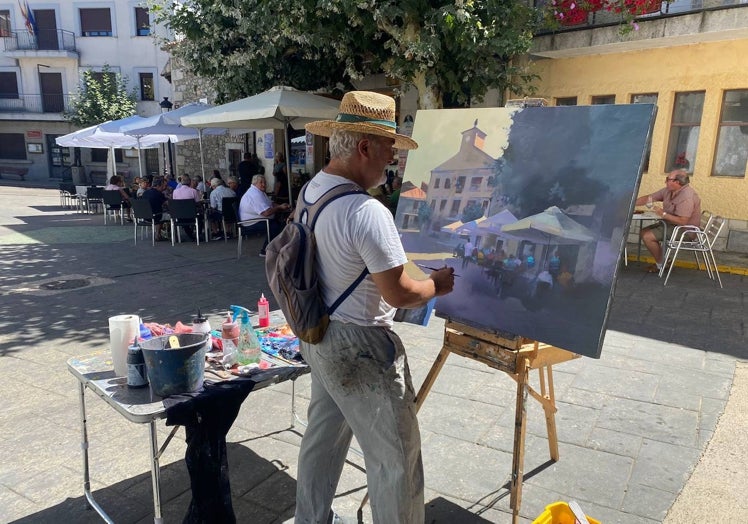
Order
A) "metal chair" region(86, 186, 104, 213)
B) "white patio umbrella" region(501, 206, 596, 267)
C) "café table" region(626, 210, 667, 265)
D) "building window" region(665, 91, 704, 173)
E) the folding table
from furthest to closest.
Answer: "metal chair" region(86, 186, 104, 213)
"building window" region(665, 91, 704, 173)
"café table" region(626, 210, 667, 265)
"white patio umbrella" region(501, 206, 596, 267)
the folding table

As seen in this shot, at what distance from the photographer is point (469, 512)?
8.16 feet

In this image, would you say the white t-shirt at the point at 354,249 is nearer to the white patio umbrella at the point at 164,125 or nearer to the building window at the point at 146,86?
the white patio umbrella at the point at 164,125

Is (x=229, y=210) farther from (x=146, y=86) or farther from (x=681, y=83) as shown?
(x=146, y=86)

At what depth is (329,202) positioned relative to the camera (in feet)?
5.74

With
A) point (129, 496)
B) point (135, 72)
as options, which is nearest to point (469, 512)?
point (129, 496)

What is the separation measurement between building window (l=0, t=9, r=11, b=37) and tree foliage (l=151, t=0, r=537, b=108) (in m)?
24.0

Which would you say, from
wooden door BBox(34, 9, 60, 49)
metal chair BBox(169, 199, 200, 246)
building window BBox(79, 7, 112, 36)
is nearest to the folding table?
metal chair BBox(169, 199, 200, 246)

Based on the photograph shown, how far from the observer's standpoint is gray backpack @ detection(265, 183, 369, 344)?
1.77 meters

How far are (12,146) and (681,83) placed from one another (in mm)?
31778

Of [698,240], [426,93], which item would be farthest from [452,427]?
[426,93]

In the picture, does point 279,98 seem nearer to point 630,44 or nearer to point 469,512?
point 630,44

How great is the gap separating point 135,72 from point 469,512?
2920cm

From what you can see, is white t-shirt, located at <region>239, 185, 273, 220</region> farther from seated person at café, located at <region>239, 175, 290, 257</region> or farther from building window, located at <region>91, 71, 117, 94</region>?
building window, located at <region>91, 71, 117, 94</region>

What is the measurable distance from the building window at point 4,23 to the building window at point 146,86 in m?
7.64
